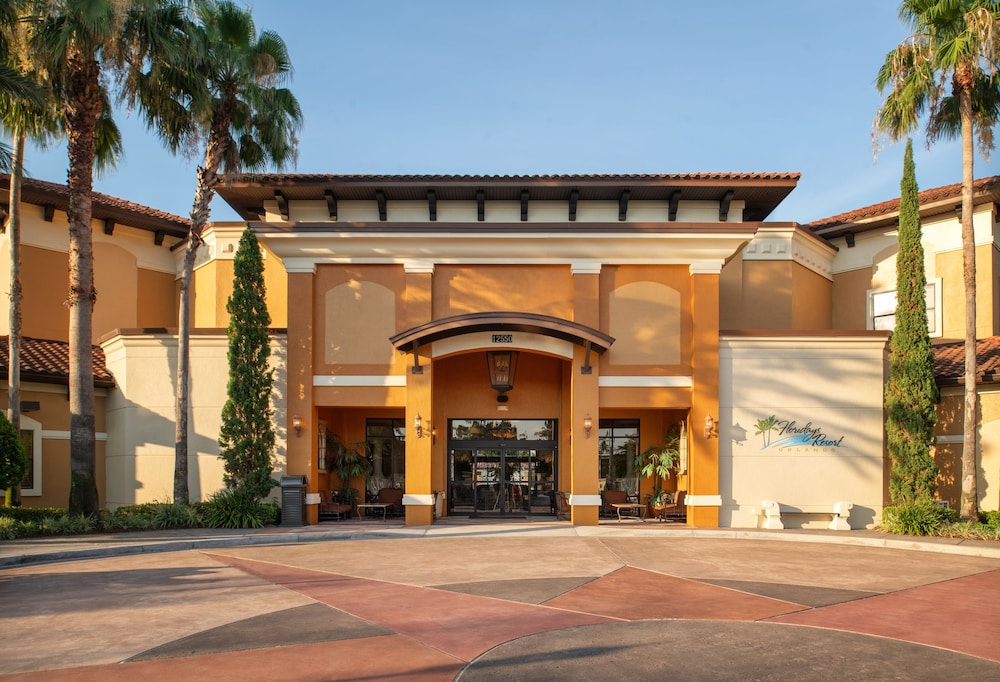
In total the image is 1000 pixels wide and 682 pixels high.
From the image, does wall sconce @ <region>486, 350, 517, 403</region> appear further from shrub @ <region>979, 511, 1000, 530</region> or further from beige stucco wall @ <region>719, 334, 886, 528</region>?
shrub @ <region>979, 511, 1000, 530</region>

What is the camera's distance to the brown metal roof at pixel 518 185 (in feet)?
71.8

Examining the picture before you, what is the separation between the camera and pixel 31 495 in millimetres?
20984

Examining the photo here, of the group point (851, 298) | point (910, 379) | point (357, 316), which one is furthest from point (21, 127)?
point (851, 298)

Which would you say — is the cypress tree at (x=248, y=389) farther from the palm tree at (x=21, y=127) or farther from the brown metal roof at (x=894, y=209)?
→ the brown metal roof at (x=894, y=209)

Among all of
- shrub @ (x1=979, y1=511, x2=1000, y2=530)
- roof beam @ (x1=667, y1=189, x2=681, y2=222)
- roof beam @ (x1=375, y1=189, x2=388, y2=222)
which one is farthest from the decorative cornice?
roof beam @ (x1=375, y1=189, x2=388, y2=222)

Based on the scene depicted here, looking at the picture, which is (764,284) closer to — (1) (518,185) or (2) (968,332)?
(2) (968,332)

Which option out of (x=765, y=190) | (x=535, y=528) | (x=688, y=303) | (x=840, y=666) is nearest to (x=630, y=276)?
(x=688, y=303)

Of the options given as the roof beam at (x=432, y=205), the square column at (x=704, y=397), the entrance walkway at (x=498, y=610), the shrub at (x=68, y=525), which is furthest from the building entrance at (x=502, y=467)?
the shrub at (x=68, y=525)

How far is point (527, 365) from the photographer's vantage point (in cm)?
2283

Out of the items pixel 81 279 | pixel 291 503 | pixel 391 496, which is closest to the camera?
pixel 81 279

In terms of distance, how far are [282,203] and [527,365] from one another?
821cm

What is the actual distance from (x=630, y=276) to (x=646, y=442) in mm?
5403

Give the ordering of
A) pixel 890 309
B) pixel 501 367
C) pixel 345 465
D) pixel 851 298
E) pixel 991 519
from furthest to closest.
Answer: pixel 851 298 < pixel 890 309 < pixel 345 465 < pixel 501 367 < pixel 991 519

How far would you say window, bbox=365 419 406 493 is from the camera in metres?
23.7
